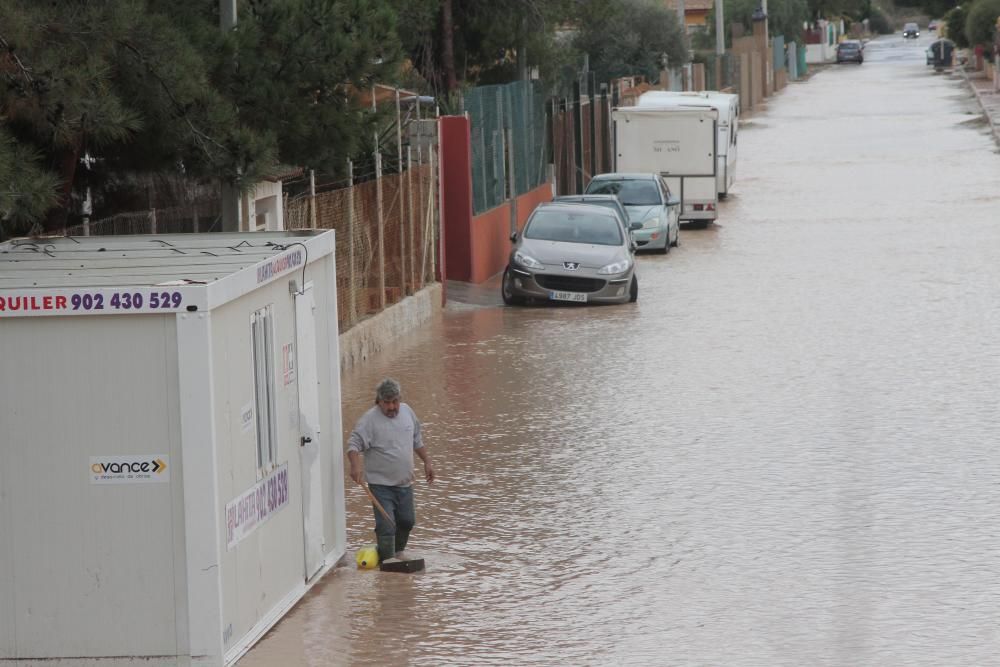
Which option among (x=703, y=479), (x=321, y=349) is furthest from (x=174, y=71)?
(x=703, y=479)

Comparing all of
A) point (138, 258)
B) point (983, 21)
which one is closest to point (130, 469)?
point (138, 258)

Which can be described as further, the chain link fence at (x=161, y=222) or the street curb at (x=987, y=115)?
the street curb at (x=987, y=115)

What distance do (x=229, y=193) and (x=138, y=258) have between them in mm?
5450

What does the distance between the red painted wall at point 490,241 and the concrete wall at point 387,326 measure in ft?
8.70

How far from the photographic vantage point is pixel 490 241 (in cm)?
2825

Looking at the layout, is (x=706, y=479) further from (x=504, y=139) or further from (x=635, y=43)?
(x=635, y=43)

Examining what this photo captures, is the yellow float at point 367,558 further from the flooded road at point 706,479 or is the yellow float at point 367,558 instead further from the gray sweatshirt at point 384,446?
the gray sweatshirt at point 384,446

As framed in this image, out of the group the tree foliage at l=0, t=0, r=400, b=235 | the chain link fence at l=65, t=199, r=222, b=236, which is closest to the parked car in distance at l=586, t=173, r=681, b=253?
the chain link fence at l=65, t=199, r=222, b=236

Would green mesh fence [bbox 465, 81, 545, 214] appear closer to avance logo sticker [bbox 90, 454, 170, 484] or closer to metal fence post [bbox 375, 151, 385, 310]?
metal fence post [bbox 375, 151, 385, 310]

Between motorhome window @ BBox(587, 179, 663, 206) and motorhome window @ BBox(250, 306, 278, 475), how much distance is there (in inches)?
889

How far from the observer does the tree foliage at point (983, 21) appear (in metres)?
90.2

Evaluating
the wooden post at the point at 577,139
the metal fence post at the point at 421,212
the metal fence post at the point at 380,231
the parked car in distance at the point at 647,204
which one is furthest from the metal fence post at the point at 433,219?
the wooden post at the point at 577,139

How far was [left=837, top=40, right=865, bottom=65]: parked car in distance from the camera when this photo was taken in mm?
118062

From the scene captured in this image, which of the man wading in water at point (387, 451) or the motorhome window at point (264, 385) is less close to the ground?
the motorhome window at point (264, 385)
